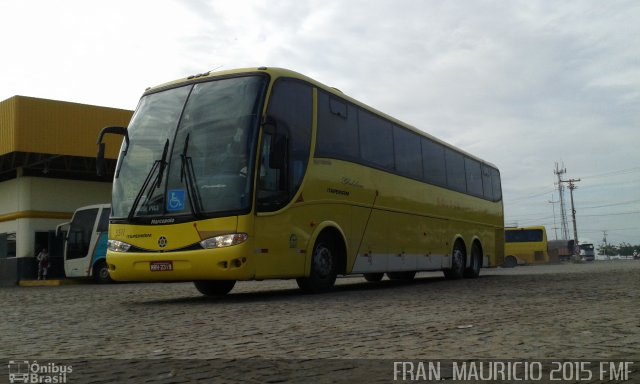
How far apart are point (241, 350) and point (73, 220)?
20788mm

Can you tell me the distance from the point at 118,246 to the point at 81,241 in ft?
48.9

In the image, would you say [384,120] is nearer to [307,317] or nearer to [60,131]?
[307,317]

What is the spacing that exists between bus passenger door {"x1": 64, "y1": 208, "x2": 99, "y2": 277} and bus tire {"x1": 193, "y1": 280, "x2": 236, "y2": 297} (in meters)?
12.9

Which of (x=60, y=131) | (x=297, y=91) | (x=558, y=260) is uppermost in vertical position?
(x=60, y=131)

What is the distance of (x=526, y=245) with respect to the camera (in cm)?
5106

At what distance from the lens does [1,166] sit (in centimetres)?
2577

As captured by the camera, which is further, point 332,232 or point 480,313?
point 332,232

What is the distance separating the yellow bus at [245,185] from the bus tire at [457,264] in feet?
16.6

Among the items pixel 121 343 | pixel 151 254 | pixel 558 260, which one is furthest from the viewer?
pixel 558 260

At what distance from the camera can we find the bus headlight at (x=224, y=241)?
31.3 feet

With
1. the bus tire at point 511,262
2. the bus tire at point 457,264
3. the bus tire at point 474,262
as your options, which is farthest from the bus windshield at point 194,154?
the bus tire at point 511,262

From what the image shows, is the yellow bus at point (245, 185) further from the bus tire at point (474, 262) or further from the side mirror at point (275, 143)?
the bus tire at point (474, 262)

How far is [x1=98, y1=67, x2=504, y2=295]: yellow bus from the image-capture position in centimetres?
971

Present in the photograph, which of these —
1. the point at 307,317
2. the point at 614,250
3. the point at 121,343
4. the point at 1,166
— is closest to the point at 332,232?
the point at 307,317
